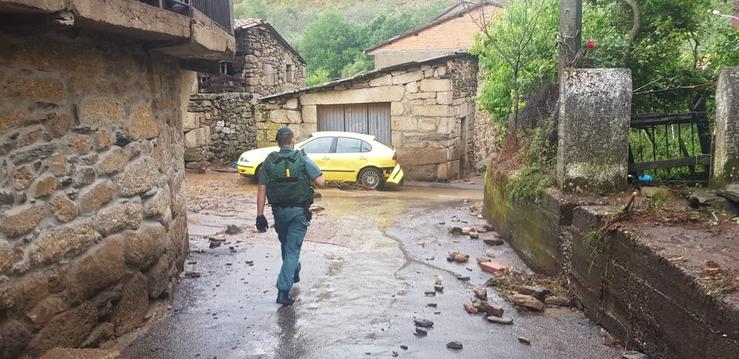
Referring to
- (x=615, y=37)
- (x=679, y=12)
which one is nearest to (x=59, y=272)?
(x=615, y=37)

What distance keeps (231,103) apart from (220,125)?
804 millimetres

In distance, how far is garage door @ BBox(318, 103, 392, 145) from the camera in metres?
16.2

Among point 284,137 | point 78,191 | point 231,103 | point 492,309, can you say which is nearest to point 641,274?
point 492,309

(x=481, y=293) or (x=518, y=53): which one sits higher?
(x=518, y=53)

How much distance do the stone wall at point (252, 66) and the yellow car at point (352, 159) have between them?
17.3 feet

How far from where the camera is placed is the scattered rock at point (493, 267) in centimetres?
622

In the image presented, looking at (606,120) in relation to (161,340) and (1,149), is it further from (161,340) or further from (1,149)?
(1,149)

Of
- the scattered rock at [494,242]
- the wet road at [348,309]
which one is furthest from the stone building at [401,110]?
the scattered rock at [494,242]

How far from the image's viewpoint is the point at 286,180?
534 cm

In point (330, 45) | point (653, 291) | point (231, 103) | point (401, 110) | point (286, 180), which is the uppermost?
point (330, 45)

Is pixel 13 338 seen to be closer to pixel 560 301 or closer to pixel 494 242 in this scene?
pixel 560 301

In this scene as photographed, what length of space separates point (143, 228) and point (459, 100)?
12733mm

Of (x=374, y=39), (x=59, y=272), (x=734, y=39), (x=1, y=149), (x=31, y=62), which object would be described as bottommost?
(x=59, y=272)

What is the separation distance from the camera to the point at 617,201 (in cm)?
514
